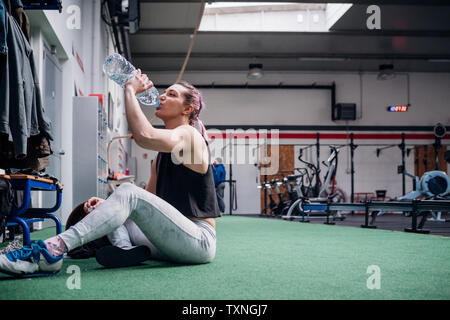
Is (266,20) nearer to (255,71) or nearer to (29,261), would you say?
(255,71)

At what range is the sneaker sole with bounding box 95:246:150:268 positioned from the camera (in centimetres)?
191

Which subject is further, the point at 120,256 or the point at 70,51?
the point at 70,51

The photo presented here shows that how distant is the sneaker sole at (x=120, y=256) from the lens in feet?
6.25

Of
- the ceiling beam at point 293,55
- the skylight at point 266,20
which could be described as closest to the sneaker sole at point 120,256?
the skylight at point 266,20

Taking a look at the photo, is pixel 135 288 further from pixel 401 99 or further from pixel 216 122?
pixel 401 99

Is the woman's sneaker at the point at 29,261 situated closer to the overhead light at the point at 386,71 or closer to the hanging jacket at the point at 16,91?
the hanging jacket at the point at 16,91

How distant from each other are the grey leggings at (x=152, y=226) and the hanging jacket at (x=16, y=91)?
2.20 ft

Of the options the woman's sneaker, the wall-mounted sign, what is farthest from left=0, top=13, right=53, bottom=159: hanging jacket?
the wall-mounted sign

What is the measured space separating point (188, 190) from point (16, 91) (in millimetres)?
963

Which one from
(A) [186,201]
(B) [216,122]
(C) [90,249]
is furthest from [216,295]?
(B) [216,122]

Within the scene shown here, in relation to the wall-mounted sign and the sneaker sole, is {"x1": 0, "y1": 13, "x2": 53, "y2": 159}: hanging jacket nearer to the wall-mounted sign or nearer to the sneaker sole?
the sneaker sole

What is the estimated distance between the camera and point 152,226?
5.77 ft

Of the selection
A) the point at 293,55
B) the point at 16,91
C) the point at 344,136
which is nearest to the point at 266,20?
the point at 293,55

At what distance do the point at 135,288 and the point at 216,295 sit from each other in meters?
0.31
